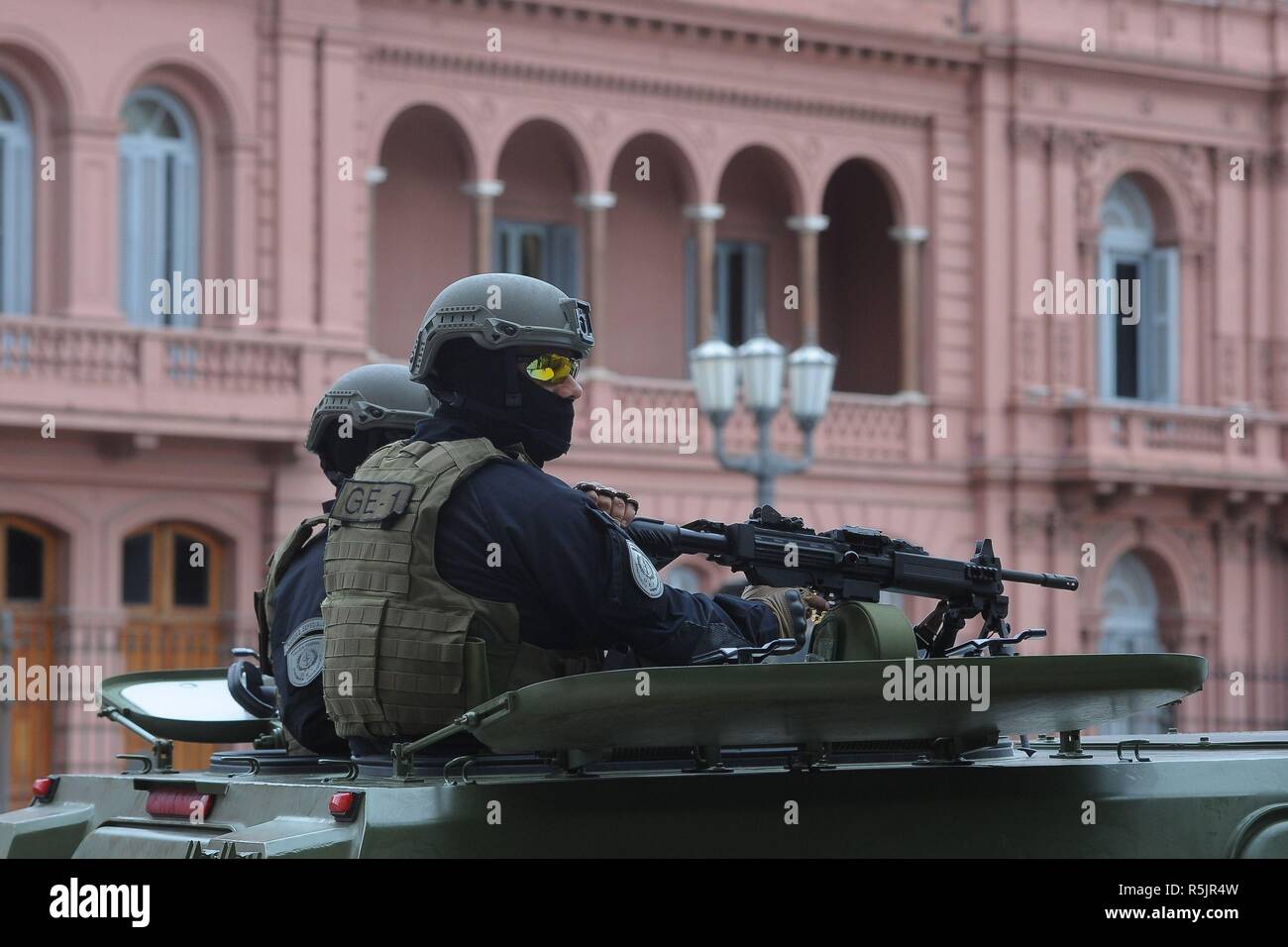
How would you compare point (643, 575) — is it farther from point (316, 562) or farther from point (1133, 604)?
point (1133, 604)

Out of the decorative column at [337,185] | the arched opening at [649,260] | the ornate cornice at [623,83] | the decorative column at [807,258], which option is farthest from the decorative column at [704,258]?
the decorative column at [337,185]

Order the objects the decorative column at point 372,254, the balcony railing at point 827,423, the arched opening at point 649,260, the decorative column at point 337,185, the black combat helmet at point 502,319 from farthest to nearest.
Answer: the arched opening at point 649,260, the balcony railing at point 827,423, the decorative column at point 372,254, the decorative column at point 337,185, the black combat helmet at point 502,319

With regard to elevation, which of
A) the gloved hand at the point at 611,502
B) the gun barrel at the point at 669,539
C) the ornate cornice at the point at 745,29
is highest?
the ornate cornice at the point at 745,29

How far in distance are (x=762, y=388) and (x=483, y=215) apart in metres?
7.75

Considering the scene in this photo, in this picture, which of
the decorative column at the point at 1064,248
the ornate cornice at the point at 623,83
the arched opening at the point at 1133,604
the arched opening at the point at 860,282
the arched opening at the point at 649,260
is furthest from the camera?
the arched opening at the point at 860,282

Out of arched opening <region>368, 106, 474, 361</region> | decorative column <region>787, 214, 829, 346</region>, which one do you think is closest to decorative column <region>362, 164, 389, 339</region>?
arched opening <region>368, 106, 474, 361</region>

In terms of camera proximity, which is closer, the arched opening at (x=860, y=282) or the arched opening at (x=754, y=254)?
the arched opening at (x=754, y=254)

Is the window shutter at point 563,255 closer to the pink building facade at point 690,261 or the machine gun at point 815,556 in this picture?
the pink building facade at point 690,261

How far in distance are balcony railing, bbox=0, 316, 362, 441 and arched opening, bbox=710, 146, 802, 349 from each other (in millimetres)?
5854

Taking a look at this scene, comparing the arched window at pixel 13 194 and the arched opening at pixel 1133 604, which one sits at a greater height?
the arched window at pixel 13 194

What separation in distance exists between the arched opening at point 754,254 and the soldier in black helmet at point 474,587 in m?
22.7

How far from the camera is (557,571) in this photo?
17.2 feet

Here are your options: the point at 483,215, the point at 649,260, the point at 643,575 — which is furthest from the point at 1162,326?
the point at 643,575

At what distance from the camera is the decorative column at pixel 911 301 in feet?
91.6
